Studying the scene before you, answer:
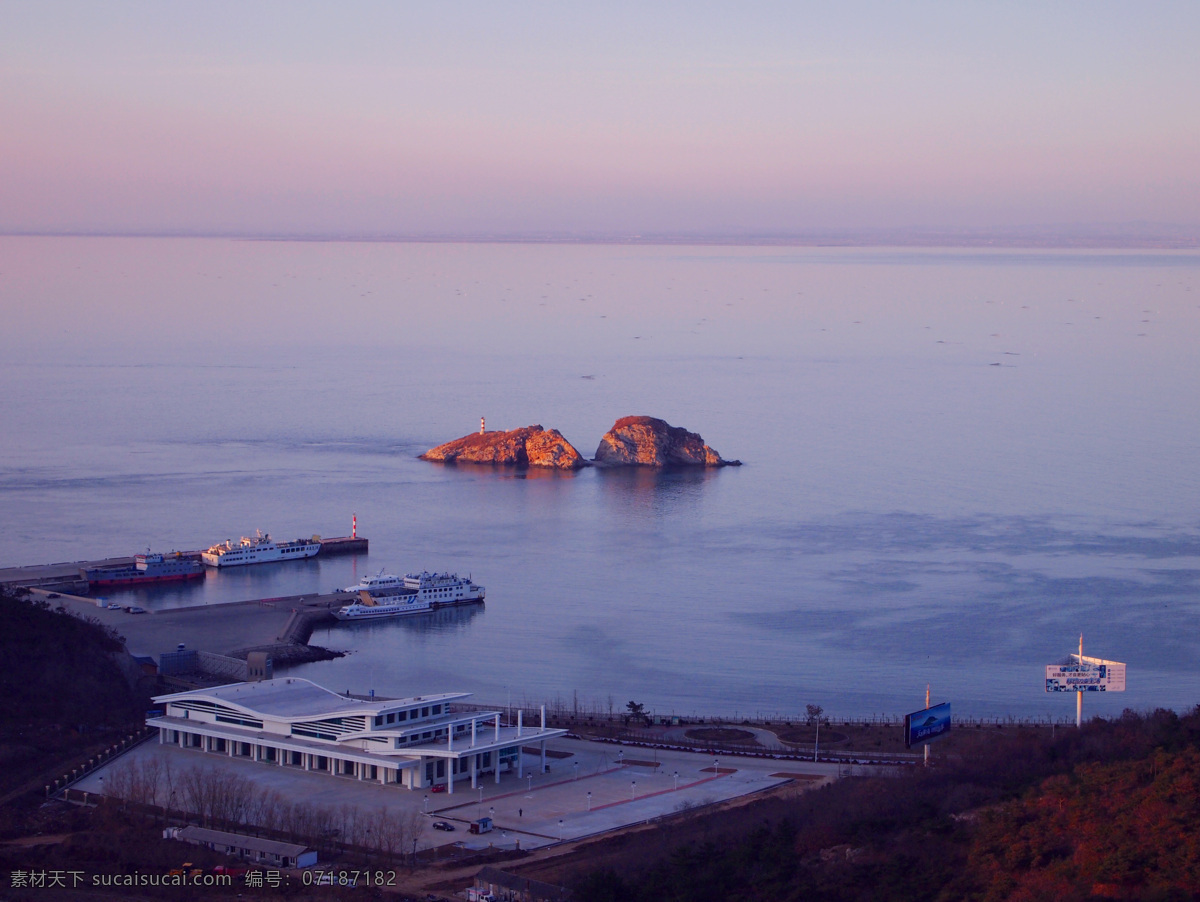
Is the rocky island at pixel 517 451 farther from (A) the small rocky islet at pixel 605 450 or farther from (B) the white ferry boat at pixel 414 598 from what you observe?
(B) the white ferry boat at pixel 414 598

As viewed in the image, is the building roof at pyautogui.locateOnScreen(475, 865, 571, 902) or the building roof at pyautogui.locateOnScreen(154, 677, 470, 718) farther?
the building roof at pyautogui.locateOnScreen(154, 677, 470, 718)

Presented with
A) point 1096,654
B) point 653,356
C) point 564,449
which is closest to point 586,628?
point 1096,654

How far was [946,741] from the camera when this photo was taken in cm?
1530

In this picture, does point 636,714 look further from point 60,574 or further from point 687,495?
point 687,495

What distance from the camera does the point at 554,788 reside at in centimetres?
1362

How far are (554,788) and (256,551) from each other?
1536 cm

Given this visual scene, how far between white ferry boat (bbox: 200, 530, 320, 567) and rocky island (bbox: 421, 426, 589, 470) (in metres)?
9.49

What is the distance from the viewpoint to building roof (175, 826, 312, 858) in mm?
11305

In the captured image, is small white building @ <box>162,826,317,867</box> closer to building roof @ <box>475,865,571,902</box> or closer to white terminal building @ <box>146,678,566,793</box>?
building roof @ <box>475,865,571,902</box>

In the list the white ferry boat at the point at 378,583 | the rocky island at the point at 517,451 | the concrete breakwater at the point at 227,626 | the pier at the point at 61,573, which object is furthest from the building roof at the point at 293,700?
the rocky island at the point at 517,451

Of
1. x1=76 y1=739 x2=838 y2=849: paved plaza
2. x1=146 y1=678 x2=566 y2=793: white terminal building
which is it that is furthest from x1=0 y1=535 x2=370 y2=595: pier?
x1=76 y1=739 x2=838 y2=849: paved plaza

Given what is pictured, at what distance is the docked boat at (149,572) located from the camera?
83.0 feet

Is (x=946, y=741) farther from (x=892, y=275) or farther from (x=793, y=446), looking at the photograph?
(x=892, y=275)

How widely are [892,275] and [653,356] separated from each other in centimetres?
7161
